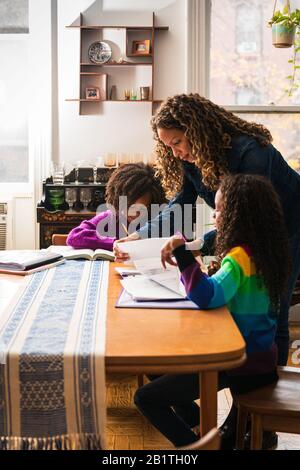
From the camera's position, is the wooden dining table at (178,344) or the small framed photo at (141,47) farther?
the small framed photo at (141,47)

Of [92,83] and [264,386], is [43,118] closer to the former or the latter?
[92,83]

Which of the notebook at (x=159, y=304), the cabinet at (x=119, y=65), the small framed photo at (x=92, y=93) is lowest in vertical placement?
the notebook at (x=159, y=304)

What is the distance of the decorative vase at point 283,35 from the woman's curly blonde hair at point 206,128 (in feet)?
5.64

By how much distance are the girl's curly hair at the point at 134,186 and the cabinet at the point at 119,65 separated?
6.09 feet

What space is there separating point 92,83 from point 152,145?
63 cm

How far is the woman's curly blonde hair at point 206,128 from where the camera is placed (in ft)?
7.72

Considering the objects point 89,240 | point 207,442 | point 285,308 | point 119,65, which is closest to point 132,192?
point 89,240

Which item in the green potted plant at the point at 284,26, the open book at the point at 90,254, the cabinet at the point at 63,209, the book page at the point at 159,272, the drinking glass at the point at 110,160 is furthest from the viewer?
the drinking glass at the point at 110,160

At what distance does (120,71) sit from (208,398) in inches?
148

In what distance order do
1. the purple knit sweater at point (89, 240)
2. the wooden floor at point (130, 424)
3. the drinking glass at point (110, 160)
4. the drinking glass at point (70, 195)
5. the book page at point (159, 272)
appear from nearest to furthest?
the book page at point (159, 272) < the wooden floor at point (130, 424) < the purple knit sweater at point (89, 240) < the drinking glass at point (70, 195) < the drinking glass at point (110, 160)

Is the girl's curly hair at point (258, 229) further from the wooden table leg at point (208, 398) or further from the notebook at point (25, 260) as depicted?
the notebook at point (25, 260)

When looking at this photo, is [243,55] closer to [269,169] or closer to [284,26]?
[284,26]

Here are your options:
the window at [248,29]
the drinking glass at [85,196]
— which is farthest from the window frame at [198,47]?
the drinking glass at [85,196]

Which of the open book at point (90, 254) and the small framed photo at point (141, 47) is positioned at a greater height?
the small framed photo at point (141, 47)
